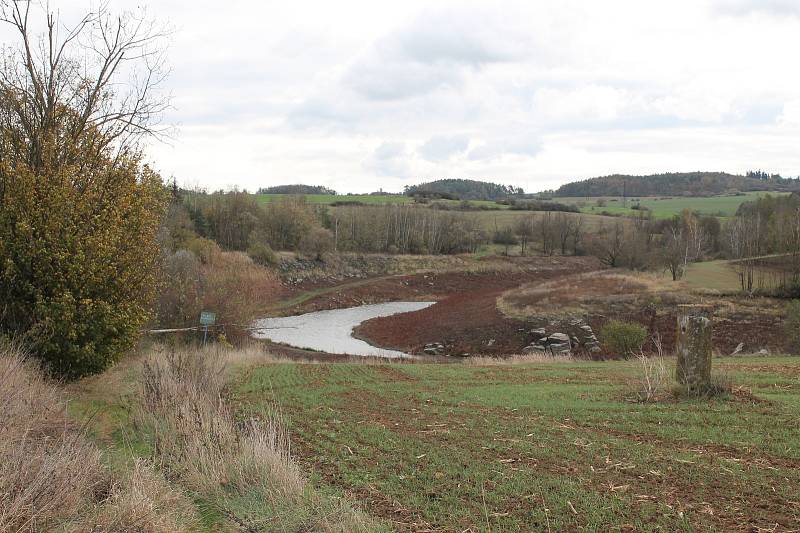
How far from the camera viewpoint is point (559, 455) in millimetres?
7953

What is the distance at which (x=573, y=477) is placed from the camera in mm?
7027

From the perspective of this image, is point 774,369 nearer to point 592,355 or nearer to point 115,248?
point 115,248

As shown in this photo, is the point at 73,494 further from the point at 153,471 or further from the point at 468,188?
the point at 468,188

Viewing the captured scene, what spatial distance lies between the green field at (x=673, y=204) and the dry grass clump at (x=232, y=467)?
112 metres

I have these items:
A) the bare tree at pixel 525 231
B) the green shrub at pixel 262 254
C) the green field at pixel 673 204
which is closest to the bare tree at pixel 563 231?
the bare tree at pixel 525 231

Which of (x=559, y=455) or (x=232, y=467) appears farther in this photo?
(x=559, y=455)

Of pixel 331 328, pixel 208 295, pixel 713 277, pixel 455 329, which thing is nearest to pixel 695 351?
pixel 208 295

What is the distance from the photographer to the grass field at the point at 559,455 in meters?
6.01

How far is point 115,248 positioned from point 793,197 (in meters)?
90.8

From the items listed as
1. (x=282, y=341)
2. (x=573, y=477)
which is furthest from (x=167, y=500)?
(x=282, y=341)

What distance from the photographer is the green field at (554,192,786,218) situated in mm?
122863

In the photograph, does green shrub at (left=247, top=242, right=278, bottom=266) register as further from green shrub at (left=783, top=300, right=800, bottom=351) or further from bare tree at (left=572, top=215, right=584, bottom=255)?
bare tree at (left=572, top=215, right=584, bottom=255)

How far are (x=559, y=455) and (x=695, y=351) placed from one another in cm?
389

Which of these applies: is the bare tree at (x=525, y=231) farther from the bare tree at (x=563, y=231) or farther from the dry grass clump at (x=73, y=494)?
the dry grass clump at (x=73, y=494)
